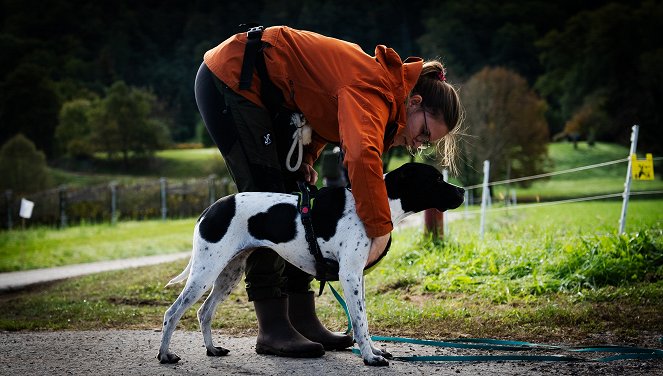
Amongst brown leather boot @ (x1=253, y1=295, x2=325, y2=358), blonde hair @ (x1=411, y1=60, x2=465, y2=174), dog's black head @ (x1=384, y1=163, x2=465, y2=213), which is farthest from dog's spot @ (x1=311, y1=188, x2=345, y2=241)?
blonde hair @ (x1=411, y1=60, x2=465, y2=174)

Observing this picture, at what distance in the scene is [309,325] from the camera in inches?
190

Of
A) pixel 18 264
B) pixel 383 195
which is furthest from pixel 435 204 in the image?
pixel 18 264

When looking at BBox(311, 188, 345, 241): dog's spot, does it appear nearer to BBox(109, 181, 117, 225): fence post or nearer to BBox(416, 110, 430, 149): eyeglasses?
BBox(416, 110, 430, 149): eyeglasses

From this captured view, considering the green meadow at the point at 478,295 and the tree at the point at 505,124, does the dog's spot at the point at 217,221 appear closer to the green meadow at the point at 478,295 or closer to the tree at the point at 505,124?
the green meadow at the point at 478,295

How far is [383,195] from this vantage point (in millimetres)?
4098

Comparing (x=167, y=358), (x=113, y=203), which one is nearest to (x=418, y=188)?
(x=167, y=358)

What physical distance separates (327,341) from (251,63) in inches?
74.2

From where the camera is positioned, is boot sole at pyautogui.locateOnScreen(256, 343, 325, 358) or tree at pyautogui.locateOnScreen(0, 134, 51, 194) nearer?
boot sole at pyautogui.locateOnScreen(256, 343, 325, 358)

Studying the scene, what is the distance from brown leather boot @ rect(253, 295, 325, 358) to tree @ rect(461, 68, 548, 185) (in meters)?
39.8

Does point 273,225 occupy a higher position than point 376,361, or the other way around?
point 273,225

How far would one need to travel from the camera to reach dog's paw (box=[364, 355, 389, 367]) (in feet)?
13.6

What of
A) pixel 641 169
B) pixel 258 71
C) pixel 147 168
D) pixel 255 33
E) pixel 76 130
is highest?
pixel 76 130

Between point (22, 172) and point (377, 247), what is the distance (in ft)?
120

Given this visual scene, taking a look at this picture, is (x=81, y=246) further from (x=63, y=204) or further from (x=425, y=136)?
(x=425, y=136)
